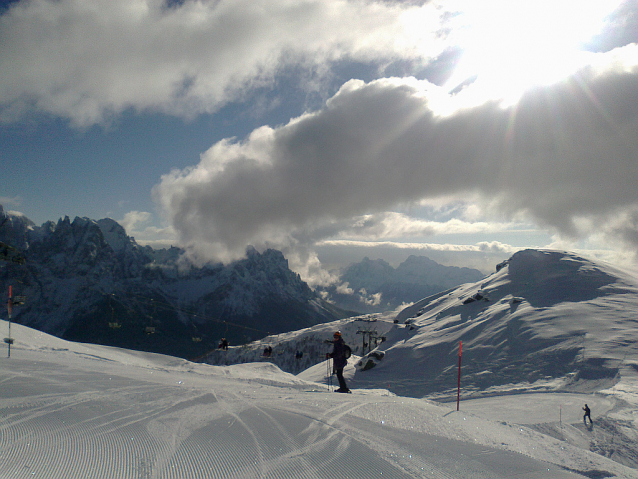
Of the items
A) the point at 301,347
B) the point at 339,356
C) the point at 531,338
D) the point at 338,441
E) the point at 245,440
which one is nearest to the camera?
the point at 245,440

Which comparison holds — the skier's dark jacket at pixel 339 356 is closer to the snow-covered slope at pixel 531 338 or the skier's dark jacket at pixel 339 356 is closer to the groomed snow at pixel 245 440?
the groomed snow at pixel 245 440

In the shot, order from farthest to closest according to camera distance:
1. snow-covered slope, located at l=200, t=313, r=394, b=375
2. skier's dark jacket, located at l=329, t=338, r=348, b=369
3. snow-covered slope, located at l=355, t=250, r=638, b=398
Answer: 1. snow-covered slope, located at l=200, t=313, r=394, b=375
2. snow-covered slope, located at l=355, t=250, r=638, b=398
3. skier's dark jacket, located at l=329, t=338, r=348, b=369

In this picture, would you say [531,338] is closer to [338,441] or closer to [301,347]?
[338,441]

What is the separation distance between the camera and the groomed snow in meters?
4.40

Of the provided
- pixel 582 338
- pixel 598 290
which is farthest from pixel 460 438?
pixel 598 290

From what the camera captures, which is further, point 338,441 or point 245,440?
point 338,441

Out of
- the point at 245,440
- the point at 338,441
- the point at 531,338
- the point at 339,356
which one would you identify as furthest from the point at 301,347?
the point at 245,440

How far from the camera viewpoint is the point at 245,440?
533 cm

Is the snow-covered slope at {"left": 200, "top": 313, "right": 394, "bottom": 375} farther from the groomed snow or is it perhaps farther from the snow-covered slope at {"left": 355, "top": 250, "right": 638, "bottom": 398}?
the groomed snow

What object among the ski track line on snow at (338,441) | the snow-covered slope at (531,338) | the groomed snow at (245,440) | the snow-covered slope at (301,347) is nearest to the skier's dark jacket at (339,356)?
the groomed snow at (245,440)

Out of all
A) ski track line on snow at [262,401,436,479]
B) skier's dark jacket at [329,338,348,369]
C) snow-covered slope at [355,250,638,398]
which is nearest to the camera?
ski track line on snow at [262,401,436,479]

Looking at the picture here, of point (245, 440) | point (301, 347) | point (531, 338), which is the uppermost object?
point (531, 338)

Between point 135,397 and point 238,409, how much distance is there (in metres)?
2.44

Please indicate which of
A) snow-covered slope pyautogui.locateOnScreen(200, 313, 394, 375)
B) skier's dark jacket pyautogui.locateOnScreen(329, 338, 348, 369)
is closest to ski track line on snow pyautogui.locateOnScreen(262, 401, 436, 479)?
skier's dark jacket pyautogui.locateOnScreen(329, 338, 348, 369)
